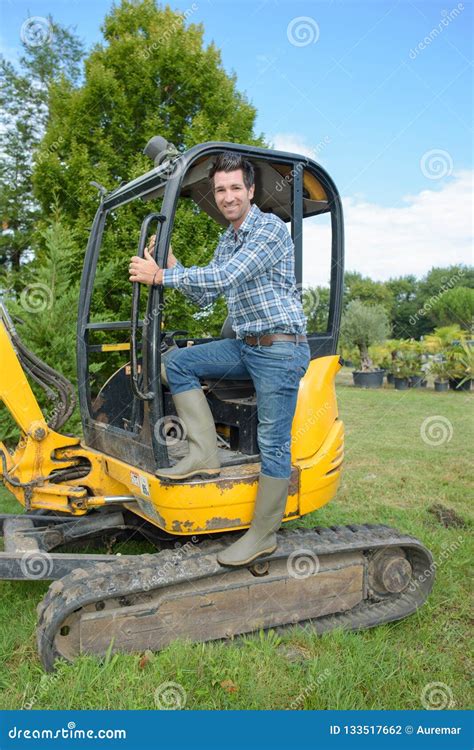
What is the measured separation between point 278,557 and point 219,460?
63 centimetres

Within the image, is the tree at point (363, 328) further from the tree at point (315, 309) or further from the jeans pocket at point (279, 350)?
the jeans pocket at point (279, 350)

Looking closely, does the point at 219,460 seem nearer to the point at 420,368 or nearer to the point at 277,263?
the point at 277,263

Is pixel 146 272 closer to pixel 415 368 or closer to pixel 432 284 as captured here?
pixel 415 368

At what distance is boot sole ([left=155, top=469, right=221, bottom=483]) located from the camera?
10.1 ft

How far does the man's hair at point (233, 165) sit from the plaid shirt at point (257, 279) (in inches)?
6.2

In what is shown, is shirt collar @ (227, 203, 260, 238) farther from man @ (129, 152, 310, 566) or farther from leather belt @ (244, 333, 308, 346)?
leather belt @ (244, 333, 308, 346)

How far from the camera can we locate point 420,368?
59.6 ft

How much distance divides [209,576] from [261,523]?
39 centimetres

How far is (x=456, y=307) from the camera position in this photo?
158 feet

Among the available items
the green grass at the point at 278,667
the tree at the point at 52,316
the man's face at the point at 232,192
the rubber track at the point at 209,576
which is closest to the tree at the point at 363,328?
the tree at the point at 52,316

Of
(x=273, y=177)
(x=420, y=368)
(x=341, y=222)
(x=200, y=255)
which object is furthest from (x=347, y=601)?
(x=420, y=368)

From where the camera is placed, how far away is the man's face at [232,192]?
3191 mm

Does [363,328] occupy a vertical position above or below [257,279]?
above

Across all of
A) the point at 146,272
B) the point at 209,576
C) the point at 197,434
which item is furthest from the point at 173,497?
the point at 146,272
